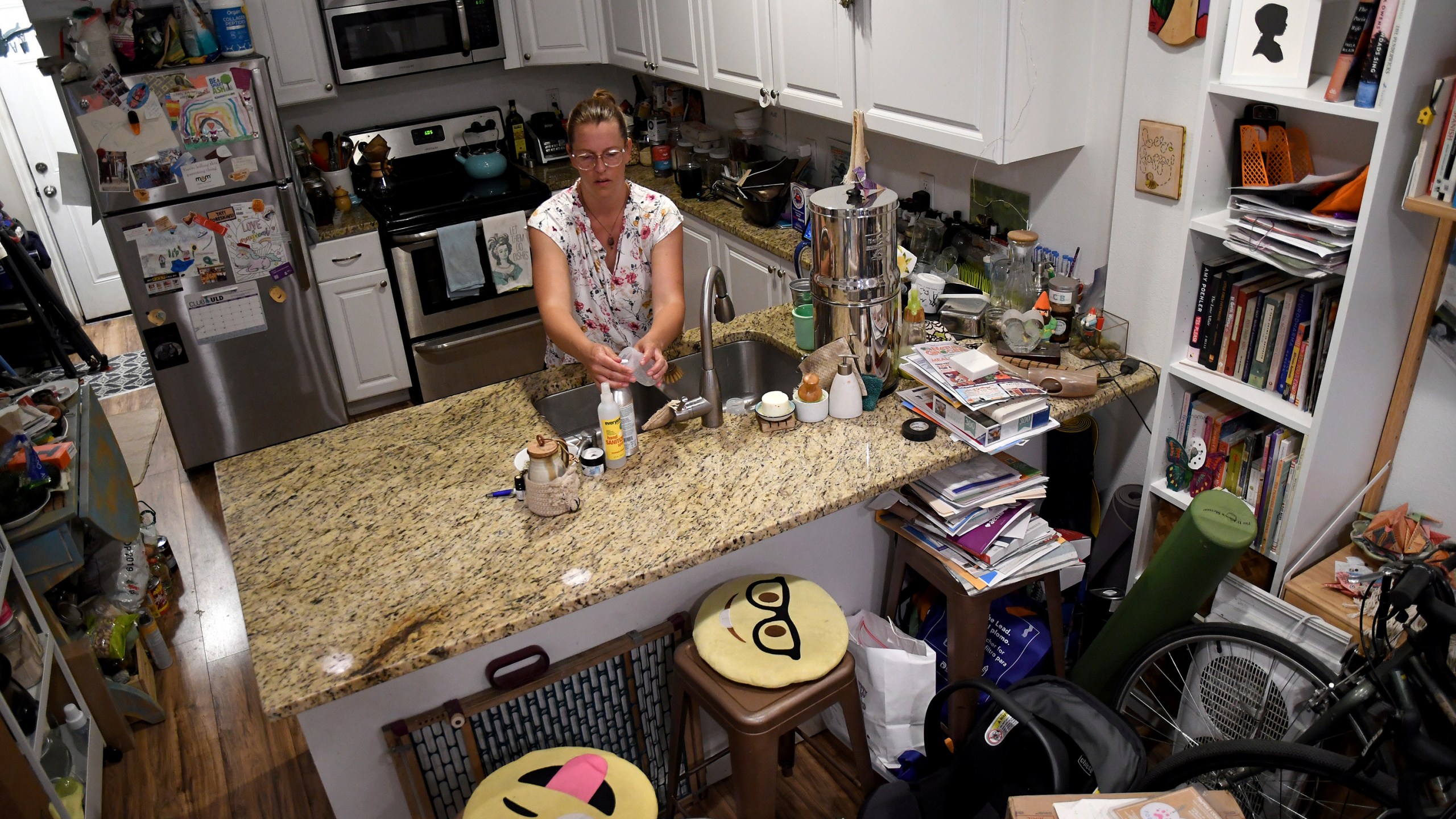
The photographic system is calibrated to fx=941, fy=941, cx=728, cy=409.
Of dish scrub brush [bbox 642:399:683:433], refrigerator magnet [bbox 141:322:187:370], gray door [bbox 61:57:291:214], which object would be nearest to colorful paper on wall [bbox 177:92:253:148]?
gray door [bbox 61:57:291:214]

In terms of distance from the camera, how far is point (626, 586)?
168cm

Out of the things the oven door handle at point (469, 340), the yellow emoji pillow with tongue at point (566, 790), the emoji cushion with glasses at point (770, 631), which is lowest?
the oven door handle at point (469, 340)

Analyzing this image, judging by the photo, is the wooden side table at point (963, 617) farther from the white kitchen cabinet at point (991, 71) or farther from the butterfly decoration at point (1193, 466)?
the white kitchen cabinet at point (991, 71)

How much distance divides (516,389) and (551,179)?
7.55 feet

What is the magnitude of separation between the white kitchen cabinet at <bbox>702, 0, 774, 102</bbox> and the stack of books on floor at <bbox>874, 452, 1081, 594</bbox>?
1757 mm

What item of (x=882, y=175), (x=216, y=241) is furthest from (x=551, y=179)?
(x=882, y=175)

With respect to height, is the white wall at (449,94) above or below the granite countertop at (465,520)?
above

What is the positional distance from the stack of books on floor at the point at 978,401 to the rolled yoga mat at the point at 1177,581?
361 mm

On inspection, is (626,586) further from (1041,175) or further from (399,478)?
(1041,175)

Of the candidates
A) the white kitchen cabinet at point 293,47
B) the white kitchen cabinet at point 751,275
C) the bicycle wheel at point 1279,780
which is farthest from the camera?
the white kitchen cabinet at point 293,47

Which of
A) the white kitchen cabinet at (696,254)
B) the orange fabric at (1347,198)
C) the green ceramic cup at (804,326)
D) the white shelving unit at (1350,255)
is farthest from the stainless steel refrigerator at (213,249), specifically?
the orange fabric at (1347,198)

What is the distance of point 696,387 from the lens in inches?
98.7

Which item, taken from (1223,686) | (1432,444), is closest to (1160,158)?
(1432,444)

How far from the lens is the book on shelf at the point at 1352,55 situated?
1699 millimetres
